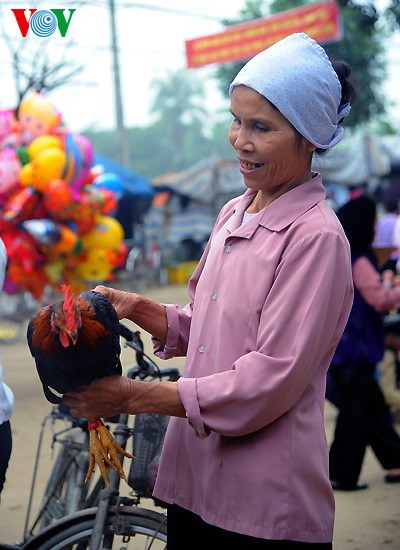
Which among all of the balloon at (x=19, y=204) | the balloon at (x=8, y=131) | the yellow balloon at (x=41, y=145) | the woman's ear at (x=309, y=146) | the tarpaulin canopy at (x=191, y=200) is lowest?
the tarpaulin canopy at (x=191, y=200)

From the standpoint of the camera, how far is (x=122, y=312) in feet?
7.13

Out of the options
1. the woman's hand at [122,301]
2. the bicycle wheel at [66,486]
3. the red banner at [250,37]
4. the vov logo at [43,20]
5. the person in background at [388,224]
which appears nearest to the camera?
the woman's hand at [122,301]

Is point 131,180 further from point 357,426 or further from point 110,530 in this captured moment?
point 110,530

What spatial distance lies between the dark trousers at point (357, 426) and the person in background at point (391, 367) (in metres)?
1.34

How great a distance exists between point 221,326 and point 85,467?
1213 millimetres

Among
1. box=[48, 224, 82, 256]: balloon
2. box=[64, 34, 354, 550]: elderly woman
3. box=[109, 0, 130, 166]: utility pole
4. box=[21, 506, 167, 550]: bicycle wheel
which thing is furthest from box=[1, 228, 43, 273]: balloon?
box=[109, 0, 130, 166]: utility pole

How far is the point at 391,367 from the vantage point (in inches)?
262

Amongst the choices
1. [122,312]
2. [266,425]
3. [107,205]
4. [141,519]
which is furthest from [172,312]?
[107,205]

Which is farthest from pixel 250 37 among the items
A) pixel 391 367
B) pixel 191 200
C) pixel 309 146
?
pixel 309 146

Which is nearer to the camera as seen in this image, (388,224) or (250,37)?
(388,224)

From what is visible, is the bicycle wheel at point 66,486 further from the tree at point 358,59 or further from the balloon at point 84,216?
the tree at point 358,59

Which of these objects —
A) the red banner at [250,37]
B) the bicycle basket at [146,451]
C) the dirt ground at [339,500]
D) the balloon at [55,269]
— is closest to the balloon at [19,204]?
the balloon at [55,269]

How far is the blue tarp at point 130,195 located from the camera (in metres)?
19.6

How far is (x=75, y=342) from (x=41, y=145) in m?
5.65
